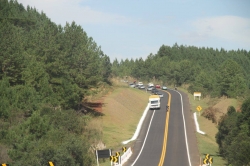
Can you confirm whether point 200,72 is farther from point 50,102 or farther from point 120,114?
point 50,102

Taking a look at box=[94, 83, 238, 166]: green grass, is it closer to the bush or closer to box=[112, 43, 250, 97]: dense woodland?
the bush

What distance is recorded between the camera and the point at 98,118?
66.9 meters

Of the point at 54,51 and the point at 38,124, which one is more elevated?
the point at 54,51

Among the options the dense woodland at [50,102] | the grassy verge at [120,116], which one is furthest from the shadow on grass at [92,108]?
the dense woodland at [50,102]

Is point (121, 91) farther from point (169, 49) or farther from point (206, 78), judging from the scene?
point (169, 49)

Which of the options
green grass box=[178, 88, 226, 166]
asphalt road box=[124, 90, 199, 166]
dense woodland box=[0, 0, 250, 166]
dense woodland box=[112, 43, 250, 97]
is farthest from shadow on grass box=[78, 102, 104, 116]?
dense woodland box=[112, 43, 250, 97]

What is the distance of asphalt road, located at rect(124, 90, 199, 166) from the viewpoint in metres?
43.3

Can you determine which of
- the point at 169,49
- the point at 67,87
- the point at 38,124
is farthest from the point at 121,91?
the point at 169,49

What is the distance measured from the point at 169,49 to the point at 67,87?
144 meters

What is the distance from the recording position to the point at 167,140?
2191 inches

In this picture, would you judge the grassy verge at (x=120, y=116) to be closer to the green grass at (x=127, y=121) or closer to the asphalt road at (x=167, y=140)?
the green grass at (x=127, y=121)

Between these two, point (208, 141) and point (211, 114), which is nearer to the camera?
point (208, 141)

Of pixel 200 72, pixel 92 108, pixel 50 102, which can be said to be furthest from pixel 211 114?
pixel 200 72

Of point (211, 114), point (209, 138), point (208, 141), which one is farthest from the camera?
point (211, 114)
